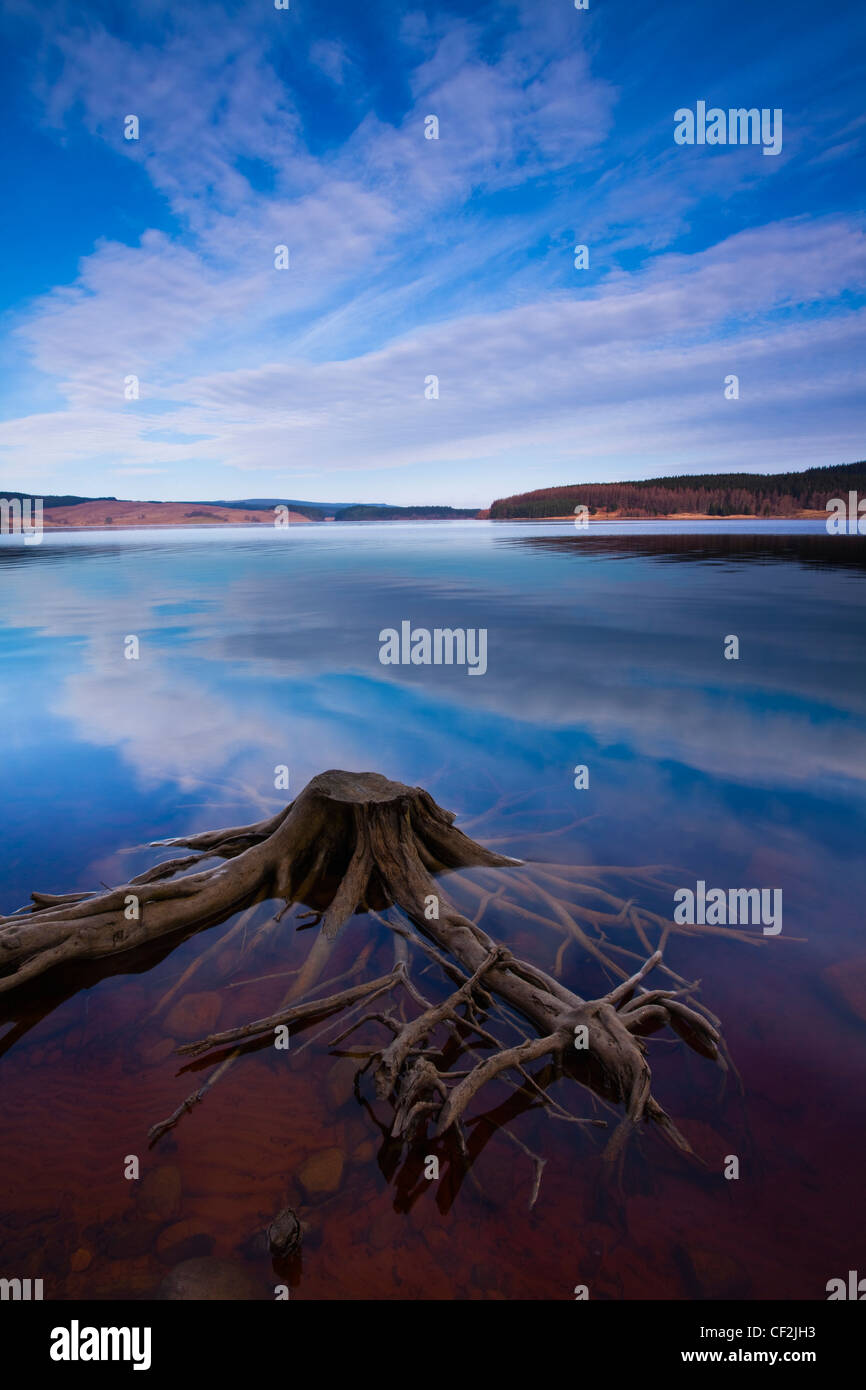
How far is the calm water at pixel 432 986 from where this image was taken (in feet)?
10.3

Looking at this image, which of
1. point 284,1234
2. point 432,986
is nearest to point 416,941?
point 432,986

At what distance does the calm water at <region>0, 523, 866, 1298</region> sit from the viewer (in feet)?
10.3

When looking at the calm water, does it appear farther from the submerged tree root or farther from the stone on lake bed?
the submerged tree root

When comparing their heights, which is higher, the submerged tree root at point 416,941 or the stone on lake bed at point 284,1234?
the submerged tree root at point 416,941

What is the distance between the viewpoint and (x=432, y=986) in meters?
5.00

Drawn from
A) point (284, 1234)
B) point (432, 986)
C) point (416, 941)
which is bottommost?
point (284, 1234)

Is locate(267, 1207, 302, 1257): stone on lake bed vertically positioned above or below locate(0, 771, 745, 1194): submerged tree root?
below

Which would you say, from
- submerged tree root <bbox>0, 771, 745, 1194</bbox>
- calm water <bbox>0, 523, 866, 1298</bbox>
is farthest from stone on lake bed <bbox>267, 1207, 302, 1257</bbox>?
submerged tree root <bbox>0, 771, 745, 1194</bbox>

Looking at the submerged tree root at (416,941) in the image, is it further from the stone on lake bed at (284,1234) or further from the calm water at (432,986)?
the stone on lake bed at (284,1234)

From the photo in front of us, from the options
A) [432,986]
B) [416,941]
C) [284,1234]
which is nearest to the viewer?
[284,1234]

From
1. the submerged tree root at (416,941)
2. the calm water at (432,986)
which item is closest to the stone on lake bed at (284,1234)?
the calm water at (432,986)

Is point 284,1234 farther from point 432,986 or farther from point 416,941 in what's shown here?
point 416,941

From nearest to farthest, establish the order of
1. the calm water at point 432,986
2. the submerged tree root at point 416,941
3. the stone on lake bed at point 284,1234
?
the stone on lake bed at point 284,1234, the calm water at point 432,986, the submerged tree root at point 416,941

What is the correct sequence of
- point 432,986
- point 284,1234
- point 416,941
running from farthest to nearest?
point 416,941 → point 432,986 → point 284,1234
